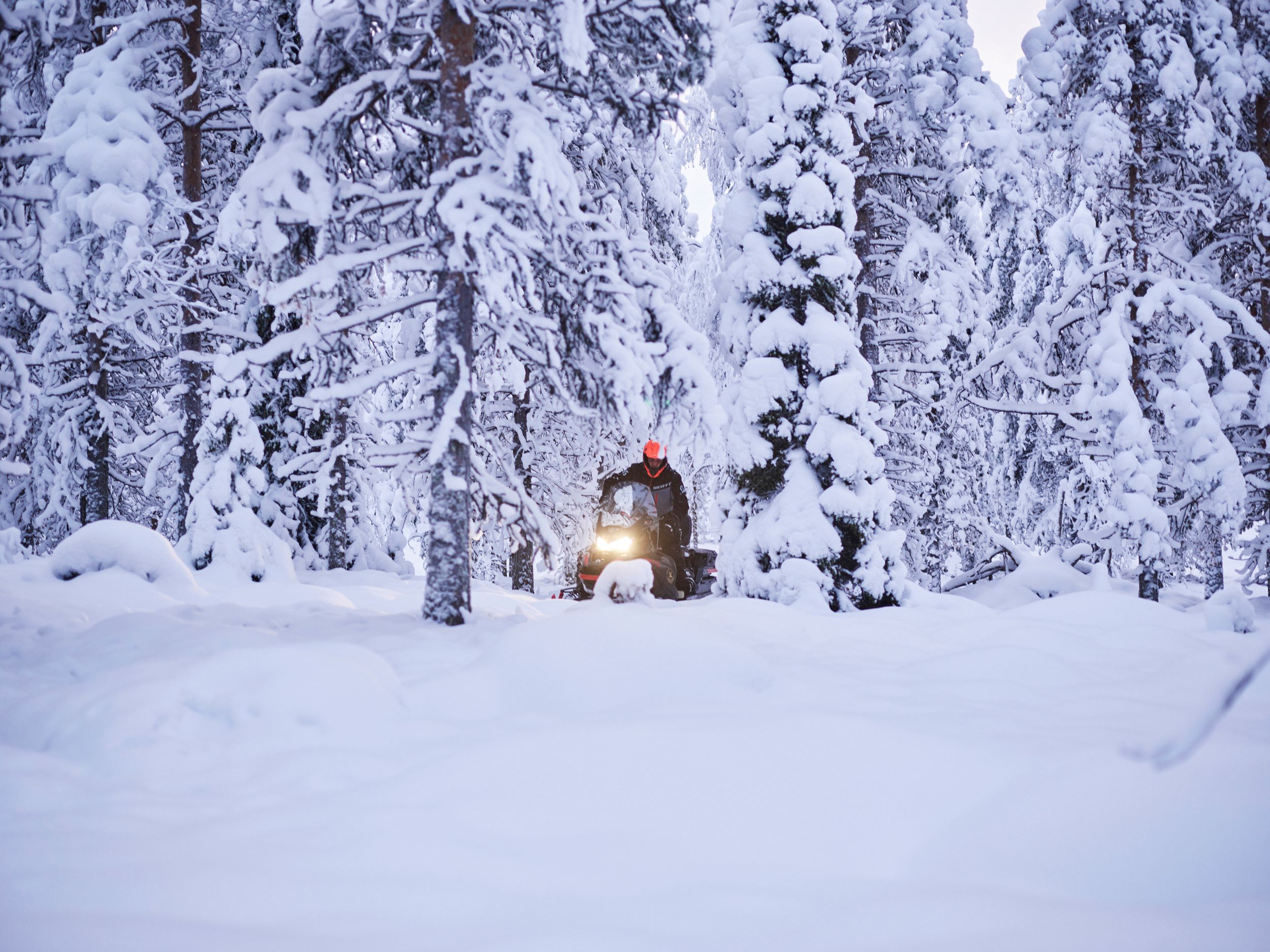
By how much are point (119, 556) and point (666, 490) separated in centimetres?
683

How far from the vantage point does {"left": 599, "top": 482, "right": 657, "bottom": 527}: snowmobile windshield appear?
34.6 feet

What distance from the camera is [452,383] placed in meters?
6.74

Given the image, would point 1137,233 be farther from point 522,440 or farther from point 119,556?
point 119,556

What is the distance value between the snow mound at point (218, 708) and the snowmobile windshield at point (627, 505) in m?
6.54

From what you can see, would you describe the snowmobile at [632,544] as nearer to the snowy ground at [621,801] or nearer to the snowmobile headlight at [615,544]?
the snowmobile headlight at [615,544]

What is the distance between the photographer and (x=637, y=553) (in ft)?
33.6

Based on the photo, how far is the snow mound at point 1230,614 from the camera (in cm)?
697

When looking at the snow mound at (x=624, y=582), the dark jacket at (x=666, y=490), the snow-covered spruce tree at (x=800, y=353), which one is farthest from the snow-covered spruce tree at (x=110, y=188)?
the snow-covered spruce tree at (x=800, y=353)

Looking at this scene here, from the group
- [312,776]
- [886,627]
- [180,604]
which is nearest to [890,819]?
[312,776]

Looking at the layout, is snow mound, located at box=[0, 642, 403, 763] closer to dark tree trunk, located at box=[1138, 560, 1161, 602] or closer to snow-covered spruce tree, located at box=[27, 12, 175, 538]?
snow-covered spruce tree, located at box=[27, 12, 175, 538]

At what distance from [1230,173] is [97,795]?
51.1 feet

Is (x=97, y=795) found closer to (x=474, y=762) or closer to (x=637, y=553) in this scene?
(x=474, y=762)

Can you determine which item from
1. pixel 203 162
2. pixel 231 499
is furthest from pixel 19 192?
pixel 203 162

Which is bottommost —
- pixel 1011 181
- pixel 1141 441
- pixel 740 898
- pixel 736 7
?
pixel 740 898
